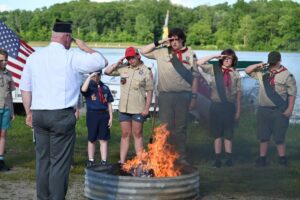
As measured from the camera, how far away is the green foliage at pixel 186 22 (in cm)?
3259

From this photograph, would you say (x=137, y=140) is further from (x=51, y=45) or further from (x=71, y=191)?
(x=51, y=45)

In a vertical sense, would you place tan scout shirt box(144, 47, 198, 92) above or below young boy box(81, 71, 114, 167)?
above

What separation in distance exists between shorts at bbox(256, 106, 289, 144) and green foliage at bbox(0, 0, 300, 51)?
845 inches

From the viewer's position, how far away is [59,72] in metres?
6.04

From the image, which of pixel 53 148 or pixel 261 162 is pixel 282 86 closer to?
pixel 261 162

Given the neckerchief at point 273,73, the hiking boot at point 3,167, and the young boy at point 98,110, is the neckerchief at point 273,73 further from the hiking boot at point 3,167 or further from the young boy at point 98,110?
the hiking boot at point 3,167

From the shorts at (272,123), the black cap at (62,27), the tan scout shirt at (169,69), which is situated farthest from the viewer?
the shorts at (272,123)

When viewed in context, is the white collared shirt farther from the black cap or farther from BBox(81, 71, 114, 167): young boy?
BBox(81, 71, 114, 167): young boy

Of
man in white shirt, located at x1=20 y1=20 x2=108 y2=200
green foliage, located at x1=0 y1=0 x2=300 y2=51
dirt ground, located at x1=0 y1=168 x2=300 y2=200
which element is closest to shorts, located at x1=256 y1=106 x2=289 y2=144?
dirt ground, located at x1=0 y1=168 x2=300 y2=200

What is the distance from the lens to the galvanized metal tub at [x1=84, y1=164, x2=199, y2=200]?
256 inches

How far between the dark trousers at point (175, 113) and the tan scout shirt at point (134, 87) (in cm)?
30

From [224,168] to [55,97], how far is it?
429 cm

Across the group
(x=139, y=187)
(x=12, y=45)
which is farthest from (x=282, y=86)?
(x=12, y=45)

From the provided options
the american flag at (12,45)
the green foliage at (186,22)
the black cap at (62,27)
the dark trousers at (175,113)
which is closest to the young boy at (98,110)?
the dark trousers at (175,113)
